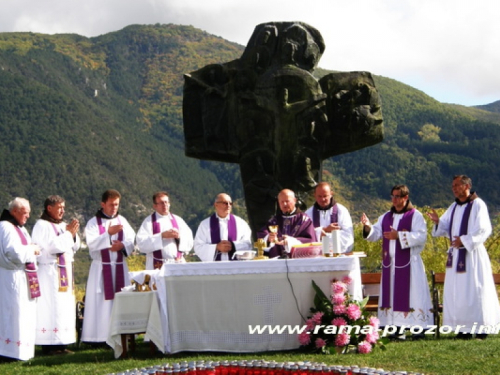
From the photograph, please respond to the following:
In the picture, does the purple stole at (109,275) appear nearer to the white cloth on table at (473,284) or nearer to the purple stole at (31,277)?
the purple stole at (31,277)

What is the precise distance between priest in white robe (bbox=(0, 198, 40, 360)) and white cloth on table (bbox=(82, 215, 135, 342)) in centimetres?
105

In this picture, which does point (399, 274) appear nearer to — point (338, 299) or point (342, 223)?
point (342, 223)

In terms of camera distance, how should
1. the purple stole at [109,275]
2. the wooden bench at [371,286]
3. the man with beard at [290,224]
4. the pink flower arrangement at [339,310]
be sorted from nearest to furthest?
the pink flower arrangement at [339,310], the man with beard at [290,224], the purple stole at [109,275], the wooden bench at [371,286]

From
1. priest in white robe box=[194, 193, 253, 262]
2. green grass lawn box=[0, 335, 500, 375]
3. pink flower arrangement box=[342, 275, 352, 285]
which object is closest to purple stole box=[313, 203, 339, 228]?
priest in white robe box=[194, 193, 253, 262]

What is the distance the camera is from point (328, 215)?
36.4 ft

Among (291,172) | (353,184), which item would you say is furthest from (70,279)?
(353,184)

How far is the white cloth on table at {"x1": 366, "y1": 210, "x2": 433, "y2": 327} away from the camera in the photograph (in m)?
11.0

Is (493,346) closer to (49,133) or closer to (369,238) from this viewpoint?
(369,238)

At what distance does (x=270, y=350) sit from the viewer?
907 cm

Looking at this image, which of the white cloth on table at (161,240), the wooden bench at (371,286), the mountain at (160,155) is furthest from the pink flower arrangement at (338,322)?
the mountain at (160,155)

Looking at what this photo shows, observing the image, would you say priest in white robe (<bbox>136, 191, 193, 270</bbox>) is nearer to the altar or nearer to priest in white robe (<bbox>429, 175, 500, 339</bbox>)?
the altar

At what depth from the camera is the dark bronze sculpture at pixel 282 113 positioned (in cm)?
1176

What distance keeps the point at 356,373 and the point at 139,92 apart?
103332 millimetres

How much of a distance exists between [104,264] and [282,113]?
3203mm
